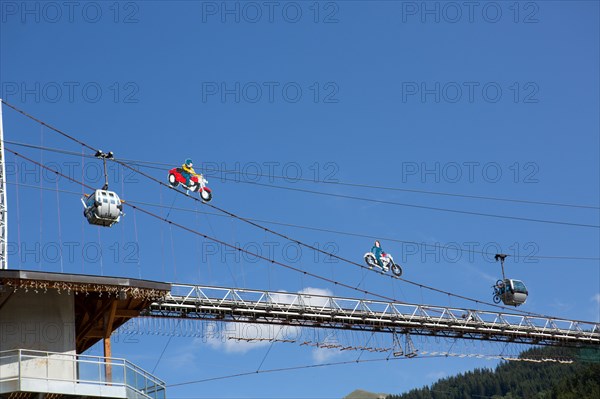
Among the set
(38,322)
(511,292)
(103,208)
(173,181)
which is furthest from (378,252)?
(38,322)

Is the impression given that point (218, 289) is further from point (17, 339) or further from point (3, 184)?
point (17, 339)

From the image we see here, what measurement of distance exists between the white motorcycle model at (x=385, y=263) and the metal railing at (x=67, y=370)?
29799 mm

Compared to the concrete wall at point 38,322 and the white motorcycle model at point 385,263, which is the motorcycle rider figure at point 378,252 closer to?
the white motorcycle model at point 385,263

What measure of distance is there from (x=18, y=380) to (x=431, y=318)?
123 ft

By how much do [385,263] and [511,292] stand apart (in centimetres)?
1117

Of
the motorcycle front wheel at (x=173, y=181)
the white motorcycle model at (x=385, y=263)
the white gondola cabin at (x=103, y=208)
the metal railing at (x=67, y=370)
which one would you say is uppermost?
the motorcycle front wheel at (x=173, y=181)

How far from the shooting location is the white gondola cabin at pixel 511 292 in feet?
229

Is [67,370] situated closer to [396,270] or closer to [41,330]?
[41,330]

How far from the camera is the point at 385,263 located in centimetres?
6406

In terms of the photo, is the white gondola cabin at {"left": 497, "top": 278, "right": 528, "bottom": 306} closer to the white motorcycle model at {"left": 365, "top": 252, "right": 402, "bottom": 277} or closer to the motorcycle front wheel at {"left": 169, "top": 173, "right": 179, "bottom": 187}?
the white motorcycle model at {"left": 365, "top": 252, "right": 402, "bottom": 277}

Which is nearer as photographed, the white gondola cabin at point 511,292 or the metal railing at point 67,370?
the metal railing at point 67,370

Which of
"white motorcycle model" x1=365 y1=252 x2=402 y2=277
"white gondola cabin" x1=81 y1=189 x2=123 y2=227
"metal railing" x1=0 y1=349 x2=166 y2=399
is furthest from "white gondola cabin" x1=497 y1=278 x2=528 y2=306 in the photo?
"metal railing" x1=0 y1=349 x2=166 y2=399

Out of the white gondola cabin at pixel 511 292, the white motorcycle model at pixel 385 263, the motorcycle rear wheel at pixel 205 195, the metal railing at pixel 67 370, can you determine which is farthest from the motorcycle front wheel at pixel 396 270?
the metal railing at pixel 67 370

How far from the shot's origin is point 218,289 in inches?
2210
